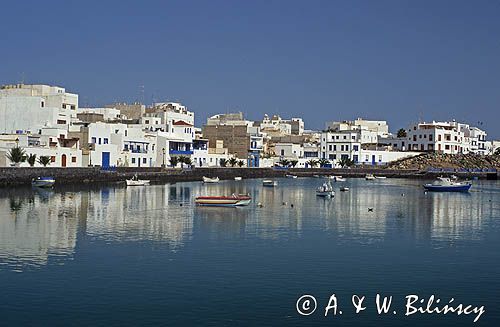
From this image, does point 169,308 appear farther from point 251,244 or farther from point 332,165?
point 332,165

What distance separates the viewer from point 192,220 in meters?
37.0

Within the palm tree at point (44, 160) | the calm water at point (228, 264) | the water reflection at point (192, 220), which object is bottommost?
the calm water at point (228, 264)

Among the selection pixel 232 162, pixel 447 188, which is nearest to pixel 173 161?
pixel 232 162

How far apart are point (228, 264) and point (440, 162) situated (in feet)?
340

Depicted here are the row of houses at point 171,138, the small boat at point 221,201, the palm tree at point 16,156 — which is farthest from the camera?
the row of houses at point 171,138

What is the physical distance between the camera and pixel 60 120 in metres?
86.6

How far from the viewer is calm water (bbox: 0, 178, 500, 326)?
16984mm

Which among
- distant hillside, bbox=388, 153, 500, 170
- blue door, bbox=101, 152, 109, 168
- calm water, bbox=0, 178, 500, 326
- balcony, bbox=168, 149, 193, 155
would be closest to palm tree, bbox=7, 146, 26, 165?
blue door, bbox=101, 152, 109, 168

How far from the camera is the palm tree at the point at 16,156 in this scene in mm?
64062

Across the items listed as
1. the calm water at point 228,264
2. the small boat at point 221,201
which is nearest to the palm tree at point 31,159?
the calm water at point 228,264

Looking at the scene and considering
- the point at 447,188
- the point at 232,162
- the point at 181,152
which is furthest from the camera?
the point at 232,162

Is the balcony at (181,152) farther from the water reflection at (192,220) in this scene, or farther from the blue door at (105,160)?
the water reflection at (192,220)

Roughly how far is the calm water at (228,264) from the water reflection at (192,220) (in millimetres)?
97

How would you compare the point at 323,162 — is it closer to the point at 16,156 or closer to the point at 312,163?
the point at 312,163
